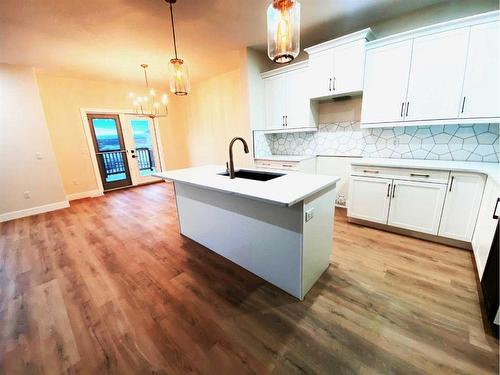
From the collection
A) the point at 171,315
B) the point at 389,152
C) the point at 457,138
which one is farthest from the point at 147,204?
the point at 457,138

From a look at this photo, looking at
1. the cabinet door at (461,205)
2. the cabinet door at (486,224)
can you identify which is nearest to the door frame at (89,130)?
the cabinet door at (461,205)

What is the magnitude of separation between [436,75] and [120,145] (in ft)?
21.0

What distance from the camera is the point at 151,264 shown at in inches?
88.0

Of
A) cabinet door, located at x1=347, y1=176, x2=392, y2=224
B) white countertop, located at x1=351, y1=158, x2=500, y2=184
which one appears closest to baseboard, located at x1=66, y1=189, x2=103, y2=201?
cabinet door, located at x1=347, y1=176, x2=392, y2=224

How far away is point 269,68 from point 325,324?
13.3 ft

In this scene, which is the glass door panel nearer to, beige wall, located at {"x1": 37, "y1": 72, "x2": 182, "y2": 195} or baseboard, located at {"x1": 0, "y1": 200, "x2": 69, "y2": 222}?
beige wall, located at {"x1": 37, "y1": 72, "x2": 182, "y2": 195}

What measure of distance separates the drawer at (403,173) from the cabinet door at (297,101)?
1175mm

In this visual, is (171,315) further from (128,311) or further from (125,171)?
(125,171)

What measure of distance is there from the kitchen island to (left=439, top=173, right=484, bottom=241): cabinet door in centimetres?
138

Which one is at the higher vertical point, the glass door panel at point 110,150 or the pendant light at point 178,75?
the pendant light at point 178,75

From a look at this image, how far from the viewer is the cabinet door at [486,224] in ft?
5.28

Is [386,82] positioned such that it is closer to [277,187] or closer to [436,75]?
[436,75]

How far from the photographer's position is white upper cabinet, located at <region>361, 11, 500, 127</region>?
2027mm

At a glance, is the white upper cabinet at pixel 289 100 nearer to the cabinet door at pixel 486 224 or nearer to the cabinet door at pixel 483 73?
the cabinet door at pixel 483 73
